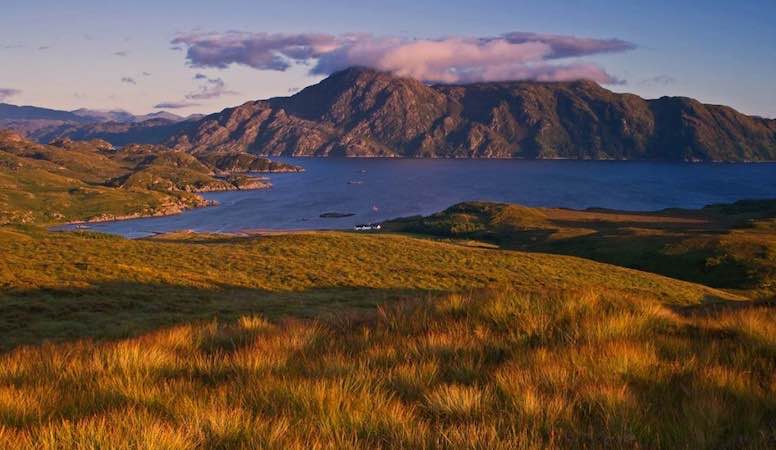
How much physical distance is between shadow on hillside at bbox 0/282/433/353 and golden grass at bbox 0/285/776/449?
272 inches

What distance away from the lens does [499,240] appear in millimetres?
95125

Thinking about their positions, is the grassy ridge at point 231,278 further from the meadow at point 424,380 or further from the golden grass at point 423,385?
the golden grass at point 423,385

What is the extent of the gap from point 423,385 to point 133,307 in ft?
63.5

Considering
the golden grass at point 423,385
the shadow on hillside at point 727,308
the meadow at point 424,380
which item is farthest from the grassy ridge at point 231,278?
the golden grass at point 423,385

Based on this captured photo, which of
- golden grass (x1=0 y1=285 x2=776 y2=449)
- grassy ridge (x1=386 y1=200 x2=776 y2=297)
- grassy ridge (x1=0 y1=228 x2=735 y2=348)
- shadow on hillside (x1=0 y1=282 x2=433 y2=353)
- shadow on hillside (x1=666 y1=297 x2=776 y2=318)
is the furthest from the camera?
grassy ridge (x1=386 y1=200 x2=776 y2=297)

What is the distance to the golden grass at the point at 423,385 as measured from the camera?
14.1 ft

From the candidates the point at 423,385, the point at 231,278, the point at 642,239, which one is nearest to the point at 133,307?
the point at 231,278

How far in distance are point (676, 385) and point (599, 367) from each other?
2.43ft

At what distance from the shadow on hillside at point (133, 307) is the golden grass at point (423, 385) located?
6918 mm

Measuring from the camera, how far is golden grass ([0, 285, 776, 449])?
14.1ft

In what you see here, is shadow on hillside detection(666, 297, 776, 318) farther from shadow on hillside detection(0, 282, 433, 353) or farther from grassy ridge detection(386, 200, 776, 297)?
grassy ridge detection(386, 200, 776, 297)

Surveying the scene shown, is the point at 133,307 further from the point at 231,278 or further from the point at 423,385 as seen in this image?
the point at 423,385

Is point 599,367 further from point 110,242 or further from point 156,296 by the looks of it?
point 110,242

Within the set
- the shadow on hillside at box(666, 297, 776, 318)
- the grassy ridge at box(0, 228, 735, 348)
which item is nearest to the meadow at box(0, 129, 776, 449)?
the shadow on hillside at box(666, 297, 776, 318)
